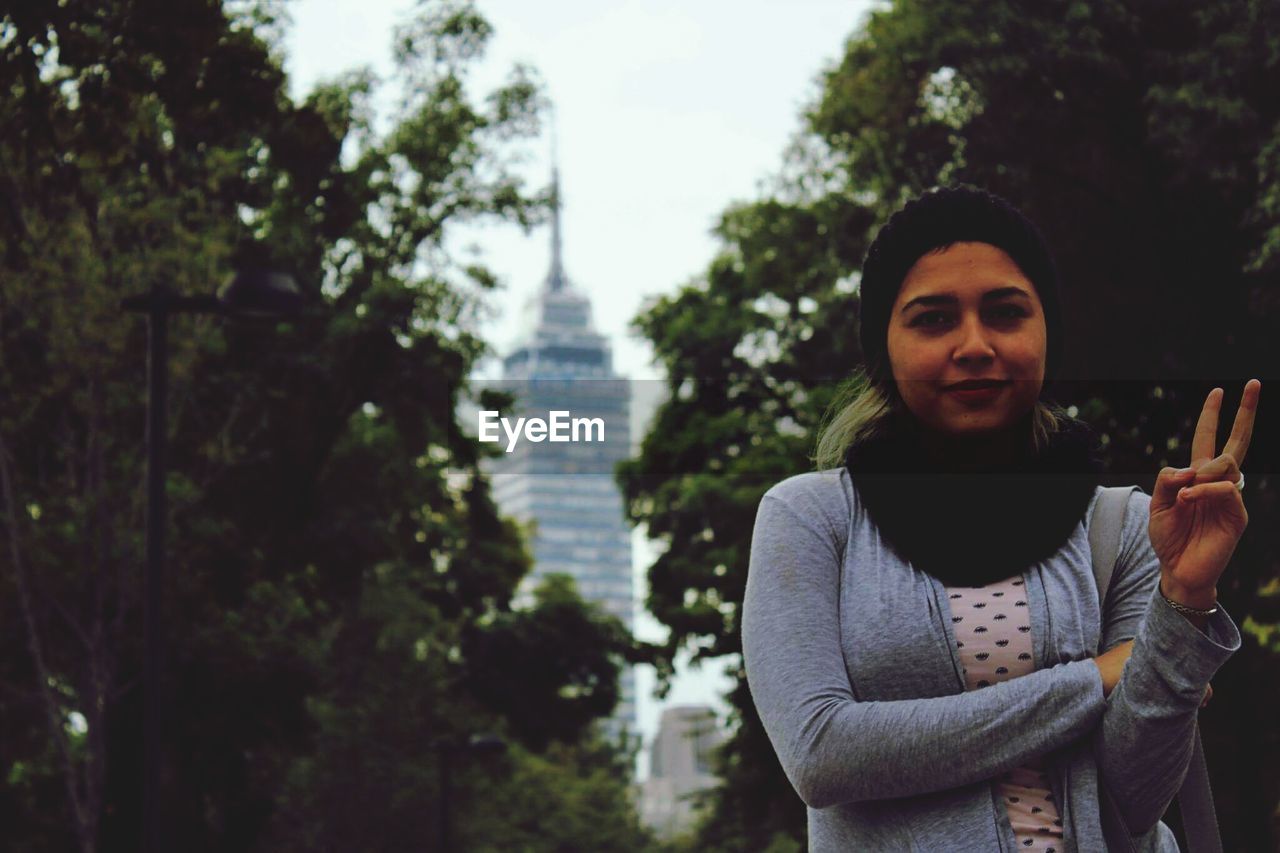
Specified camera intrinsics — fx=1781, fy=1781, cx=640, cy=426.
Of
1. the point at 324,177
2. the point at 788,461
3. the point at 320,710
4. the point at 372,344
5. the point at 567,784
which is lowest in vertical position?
the point at 567,784

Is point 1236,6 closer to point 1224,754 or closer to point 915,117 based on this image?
point 915,117

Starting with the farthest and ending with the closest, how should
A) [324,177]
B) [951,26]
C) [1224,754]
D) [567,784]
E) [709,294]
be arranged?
[567,784], [709,294], [324,177], [951,26], [1224,754]

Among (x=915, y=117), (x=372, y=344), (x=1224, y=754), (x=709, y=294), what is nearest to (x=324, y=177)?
(x=372, y=344)

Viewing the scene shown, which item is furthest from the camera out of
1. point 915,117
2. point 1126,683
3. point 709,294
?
point 709,294

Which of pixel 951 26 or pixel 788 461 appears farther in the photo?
pixel 788 461

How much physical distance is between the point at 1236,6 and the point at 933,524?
17556 millimetres

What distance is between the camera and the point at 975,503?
7.63 feet

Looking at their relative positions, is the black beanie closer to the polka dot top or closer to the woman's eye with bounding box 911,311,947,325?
the woman's eye with bounding box 911,311,947,325

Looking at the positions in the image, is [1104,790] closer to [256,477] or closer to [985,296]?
[985,296]

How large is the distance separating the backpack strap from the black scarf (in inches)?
1.7

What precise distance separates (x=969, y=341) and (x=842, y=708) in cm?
50

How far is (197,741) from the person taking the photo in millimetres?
23750

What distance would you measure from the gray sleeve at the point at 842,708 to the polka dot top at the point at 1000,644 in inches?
1.8

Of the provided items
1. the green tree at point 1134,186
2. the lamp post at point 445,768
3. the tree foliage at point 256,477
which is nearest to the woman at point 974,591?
the tree foliage at point 256,477
